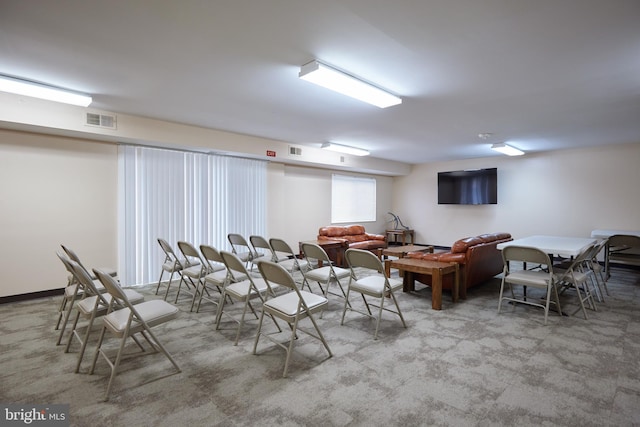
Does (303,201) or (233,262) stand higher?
(303,201)

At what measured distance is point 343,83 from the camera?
10.2 feet

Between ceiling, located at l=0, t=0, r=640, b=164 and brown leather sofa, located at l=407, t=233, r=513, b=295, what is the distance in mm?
1851

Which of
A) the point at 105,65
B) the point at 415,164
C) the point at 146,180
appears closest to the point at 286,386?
the point at 105,65

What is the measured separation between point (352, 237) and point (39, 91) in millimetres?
5999

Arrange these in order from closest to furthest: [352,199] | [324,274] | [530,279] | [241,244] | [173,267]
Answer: [530,279] < [324,274] < [173,267] < [241,244] < [352,199]

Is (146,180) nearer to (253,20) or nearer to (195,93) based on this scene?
(195,93)

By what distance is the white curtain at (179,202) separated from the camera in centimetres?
492

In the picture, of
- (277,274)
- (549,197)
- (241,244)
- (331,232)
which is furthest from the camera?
(331,232)

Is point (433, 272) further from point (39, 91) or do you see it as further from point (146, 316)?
point (39, 91)

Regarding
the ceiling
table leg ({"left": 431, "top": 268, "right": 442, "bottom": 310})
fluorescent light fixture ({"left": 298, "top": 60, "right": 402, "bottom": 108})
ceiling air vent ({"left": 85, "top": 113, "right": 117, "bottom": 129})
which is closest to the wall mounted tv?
the ceiling

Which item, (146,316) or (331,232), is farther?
(331,232)

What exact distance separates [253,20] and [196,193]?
4070 mm

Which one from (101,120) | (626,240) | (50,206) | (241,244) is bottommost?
(241,244)

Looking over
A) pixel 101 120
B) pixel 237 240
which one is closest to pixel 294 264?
pixel 237 240
